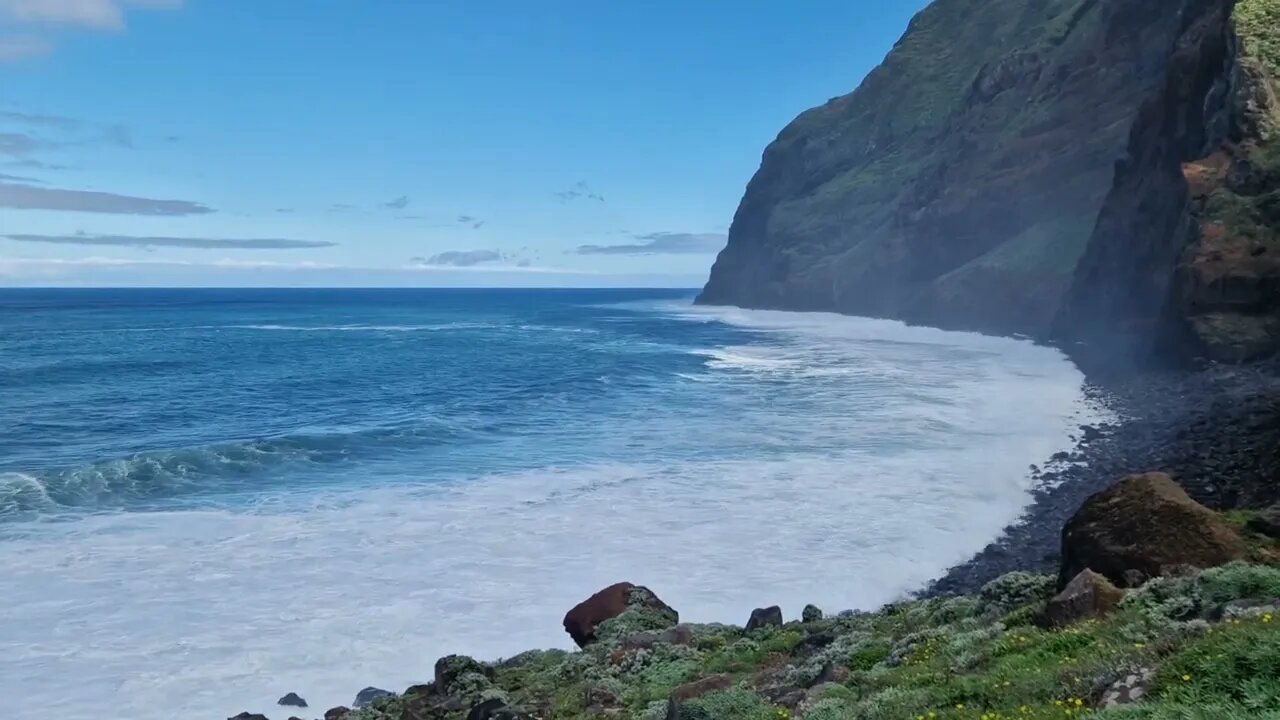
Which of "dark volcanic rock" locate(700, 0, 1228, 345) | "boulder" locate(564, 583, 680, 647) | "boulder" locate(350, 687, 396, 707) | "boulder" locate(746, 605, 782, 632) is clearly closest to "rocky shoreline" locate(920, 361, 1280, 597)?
"boulder" locate(746, 605, 782, 632)

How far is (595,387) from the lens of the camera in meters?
55.3

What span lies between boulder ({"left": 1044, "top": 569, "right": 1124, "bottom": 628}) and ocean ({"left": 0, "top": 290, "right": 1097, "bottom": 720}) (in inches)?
369

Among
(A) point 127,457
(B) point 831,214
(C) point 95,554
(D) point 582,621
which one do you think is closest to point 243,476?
(A) point 127,457

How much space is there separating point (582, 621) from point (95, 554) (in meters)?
14.6

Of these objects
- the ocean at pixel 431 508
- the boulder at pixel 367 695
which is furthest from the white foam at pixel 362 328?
the boulder at pixel 367 695

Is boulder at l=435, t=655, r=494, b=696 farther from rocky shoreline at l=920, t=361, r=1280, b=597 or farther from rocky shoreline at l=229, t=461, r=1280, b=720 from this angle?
rocky shoreline at l=920, t=361, r=1280, b=597

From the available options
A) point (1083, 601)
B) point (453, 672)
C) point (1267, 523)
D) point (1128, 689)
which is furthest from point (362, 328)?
point (1128, 689)

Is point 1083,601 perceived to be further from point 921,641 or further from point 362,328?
point 362,328

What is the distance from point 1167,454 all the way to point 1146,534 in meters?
20.3

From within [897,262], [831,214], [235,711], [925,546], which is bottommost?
[235,711]

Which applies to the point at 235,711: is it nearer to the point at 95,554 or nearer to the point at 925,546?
the point at 95,554

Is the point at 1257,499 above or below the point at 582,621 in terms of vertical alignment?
above

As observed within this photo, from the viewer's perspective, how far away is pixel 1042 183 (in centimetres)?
9262

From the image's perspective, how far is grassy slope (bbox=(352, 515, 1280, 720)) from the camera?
7262mm
